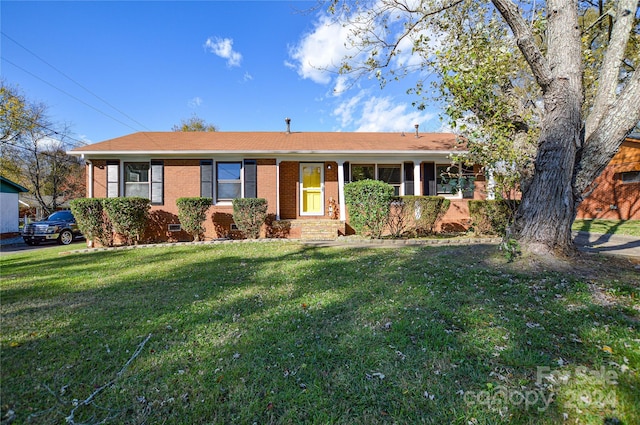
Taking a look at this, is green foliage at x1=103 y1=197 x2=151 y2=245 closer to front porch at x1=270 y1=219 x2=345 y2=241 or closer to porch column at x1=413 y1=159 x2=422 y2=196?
front porch at x1=270 y1=219 x2=345 y2=241

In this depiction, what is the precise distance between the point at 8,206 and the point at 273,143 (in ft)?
56.0

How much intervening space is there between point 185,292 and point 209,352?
201 cm

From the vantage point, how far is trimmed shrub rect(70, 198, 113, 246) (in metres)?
8.91

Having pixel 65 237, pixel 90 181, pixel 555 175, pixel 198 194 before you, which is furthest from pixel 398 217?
pixel 65 237

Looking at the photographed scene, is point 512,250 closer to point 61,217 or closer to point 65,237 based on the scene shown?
point 65,237

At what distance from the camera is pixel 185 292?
4.34 meters

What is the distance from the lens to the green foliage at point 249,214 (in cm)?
960

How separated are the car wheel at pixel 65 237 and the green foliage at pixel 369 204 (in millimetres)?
13415

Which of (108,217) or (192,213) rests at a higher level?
(192,213)

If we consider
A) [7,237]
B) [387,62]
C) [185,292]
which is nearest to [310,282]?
[185,292]

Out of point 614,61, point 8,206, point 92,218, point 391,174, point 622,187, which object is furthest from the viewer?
point 8,206

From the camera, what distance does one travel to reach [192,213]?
31.0 feet

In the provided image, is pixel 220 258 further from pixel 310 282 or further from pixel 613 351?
pixel 613 351

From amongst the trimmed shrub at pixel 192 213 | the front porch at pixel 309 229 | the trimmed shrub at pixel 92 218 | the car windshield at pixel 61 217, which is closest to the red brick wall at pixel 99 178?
the trimmed shrub at pixel 92 218
